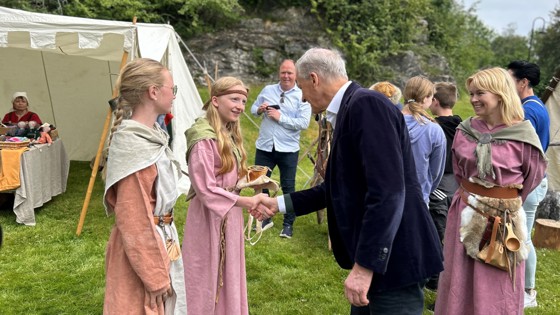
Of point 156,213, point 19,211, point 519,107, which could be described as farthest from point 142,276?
point 19,211

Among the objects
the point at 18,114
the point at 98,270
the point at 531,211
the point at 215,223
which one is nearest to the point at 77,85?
the point at 18,114

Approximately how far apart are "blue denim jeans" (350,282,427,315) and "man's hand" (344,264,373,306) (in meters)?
0.12

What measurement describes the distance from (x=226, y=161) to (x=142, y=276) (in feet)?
3.14

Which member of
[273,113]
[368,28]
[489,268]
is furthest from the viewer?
[368,28]

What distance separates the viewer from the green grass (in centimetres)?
375

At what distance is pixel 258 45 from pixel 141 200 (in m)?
11.9

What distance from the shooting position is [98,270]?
4355 mm

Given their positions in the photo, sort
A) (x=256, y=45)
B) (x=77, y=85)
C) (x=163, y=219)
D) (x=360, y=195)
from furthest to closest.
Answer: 1. (x=256, y=45)
2. (x=77, y=85)
3. (x=163, y=219)
4. (x=360, y=195)

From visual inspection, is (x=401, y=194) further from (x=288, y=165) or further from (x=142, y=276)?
(x=288, y=165)

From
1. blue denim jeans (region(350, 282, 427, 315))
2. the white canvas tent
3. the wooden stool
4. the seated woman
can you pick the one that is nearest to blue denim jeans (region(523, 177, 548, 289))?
the wooden stool

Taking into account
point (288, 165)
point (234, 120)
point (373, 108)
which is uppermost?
point (373, 108)

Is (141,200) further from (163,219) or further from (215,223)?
(215,223)

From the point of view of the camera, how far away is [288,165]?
5352mm

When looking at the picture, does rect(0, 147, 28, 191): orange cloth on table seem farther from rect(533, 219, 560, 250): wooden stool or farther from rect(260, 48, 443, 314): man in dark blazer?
rect(533, 219, 560, 250): wooden stool
